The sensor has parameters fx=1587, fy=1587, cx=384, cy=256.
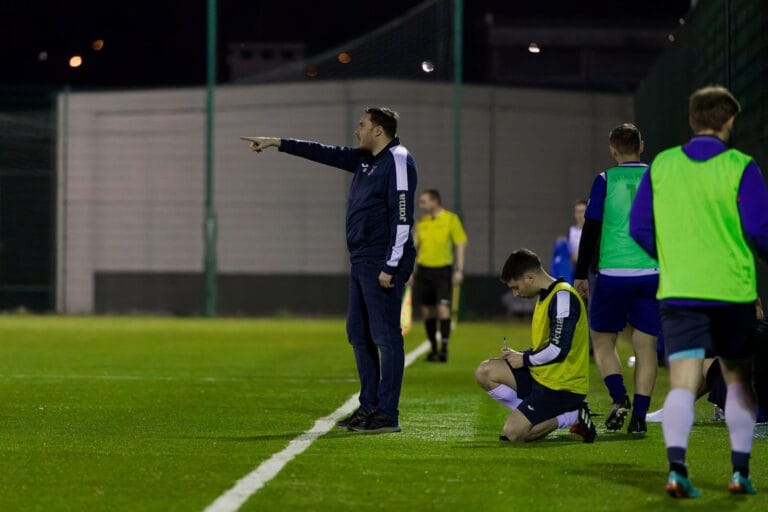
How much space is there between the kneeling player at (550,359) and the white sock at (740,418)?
196 centimetres

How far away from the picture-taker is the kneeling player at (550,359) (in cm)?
892

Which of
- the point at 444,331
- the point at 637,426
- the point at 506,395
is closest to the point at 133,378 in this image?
the point at 444,331

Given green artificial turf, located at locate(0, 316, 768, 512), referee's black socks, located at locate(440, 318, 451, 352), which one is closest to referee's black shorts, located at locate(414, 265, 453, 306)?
referee's black socks, located at locate(440, 318, 451, 352)

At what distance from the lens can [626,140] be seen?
9.70 meters

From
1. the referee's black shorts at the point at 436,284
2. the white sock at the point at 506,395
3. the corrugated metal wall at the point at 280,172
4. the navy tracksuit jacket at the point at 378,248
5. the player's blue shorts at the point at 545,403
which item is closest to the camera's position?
the player's blue shorts at the point at 545,403

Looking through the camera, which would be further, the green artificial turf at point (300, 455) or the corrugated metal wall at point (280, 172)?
the corrugated metal wall at point (280, 172)

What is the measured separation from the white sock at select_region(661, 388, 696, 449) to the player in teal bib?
2655 millimetres

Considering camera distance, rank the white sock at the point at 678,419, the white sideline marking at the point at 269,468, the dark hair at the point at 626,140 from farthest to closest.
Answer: the dark hair at the point at 626,140
the white sock at the point at 678,419
the white sideline marking at the point at 269,468

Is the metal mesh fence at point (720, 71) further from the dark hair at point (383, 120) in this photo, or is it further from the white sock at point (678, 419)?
the white sock at point (678, 419)

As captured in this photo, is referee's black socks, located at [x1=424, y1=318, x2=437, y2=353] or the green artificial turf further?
referee's black socks, located at [x1=424, y1=318, x2=437, y2=353]

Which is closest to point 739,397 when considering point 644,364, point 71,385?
point 644,364

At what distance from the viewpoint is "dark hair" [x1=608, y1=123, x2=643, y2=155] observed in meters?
9.71

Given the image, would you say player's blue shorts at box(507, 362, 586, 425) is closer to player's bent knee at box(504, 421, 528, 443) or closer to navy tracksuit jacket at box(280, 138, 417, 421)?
player's bent knee at box(504, 421, 528, 443)

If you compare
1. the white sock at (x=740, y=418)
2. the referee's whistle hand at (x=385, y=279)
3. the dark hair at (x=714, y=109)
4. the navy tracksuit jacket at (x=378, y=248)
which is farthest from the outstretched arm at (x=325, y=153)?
the white sock at (x=740, y=418)
